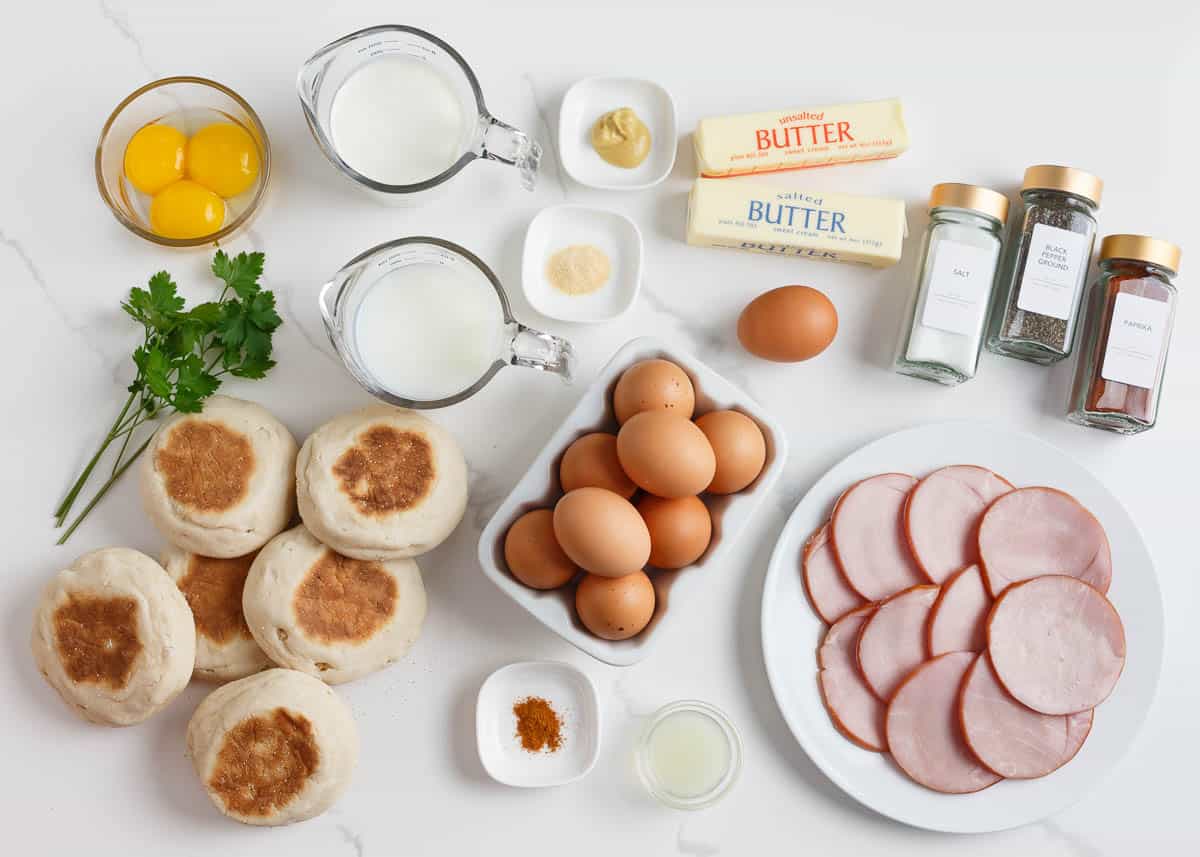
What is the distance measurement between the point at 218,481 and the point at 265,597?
181 millimetres

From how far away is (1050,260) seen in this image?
4.46 feet

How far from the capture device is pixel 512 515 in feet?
4.10

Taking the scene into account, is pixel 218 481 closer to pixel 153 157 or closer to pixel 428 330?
pixel 428 330

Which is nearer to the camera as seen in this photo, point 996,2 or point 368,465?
point 368,465

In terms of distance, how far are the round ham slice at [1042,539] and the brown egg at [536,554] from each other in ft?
2.16

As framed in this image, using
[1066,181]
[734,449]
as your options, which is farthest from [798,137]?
[734,449]

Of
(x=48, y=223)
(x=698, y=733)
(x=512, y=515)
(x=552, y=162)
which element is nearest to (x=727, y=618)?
(x=698, y=733)

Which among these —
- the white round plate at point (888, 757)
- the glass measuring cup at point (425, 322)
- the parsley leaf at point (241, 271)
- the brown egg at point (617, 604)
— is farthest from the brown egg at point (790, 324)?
the parsley leaf at point (241, 271)

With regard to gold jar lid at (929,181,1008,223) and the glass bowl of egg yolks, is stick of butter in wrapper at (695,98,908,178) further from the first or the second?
the glass bowl of egg yolks

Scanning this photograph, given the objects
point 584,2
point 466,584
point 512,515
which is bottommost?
point 466,584

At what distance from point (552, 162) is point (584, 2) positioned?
0.27 metres

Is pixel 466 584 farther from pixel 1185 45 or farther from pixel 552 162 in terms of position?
pixel 1185 45

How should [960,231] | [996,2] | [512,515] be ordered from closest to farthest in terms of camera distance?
[512,515] → [960,231] → [996,2]

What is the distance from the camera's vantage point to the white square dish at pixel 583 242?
1.40 m
